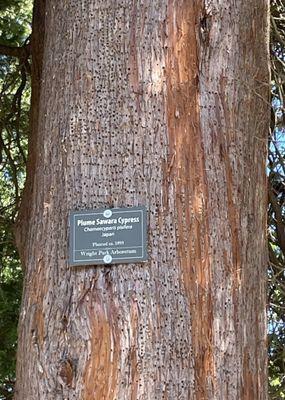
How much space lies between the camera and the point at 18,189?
551 centimetres

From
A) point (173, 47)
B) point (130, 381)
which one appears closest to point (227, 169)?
point (173, 47)

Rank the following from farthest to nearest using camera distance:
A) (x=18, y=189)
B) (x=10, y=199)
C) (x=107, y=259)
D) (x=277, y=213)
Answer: (x=10, y=199) < (x=18, y=189) < (x=277, y=213) < (x=107, y=259)

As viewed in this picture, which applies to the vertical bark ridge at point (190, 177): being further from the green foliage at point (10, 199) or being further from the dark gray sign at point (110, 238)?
the green foliage at point (10, 199)

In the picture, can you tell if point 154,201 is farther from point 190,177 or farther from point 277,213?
point 277,213

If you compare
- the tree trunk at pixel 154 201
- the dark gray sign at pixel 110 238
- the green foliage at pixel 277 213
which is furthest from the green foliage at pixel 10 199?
the dark gray sign at pixel 110 238

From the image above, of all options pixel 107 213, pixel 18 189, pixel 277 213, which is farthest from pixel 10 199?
pixel 107 213

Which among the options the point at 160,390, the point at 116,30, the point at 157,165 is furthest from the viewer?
the point at 116,30

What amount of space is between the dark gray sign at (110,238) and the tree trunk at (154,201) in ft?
0.10

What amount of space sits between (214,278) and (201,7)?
3.14 feet

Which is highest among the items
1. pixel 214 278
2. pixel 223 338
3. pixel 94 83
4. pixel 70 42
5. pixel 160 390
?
pixel 70 42

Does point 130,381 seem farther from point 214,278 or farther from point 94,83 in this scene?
point 94,83

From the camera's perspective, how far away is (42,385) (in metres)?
2.34

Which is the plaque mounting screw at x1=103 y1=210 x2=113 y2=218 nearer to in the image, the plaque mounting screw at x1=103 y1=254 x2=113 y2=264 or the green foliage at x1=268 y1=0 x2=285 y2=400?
the plaque mounting screw at x1=103 y1=254 x2=113 y2=264

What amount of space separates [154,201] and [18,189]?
3267mm
